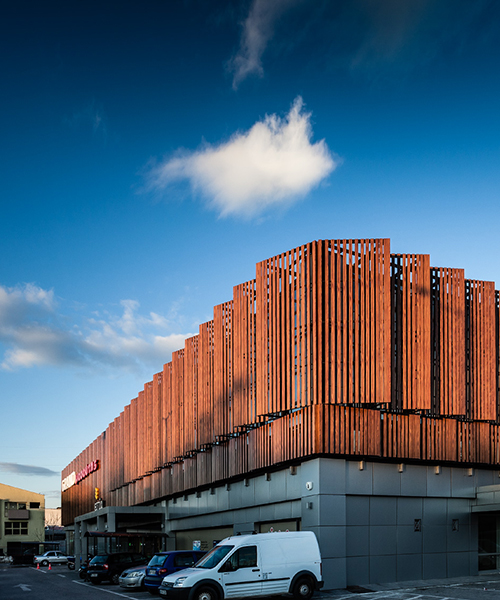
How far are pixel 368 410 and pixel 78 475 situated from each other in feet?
233

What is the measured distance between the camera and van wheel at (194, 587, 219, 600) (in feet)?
65.7

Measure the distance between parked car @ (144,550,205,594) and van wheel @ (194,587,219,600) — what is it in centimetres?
611

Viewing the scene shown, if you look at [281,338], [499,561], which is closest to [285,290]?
[281,338]

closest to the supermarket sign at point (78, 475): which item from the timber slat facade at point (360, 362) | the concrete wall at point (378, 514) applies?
the timber slat facade at point (360, 362)

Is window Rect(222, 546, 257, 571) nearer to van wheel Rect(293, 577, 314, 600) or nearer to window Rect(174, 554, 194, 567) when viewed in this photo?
van wheel Rect(293, 577, 314, 600)

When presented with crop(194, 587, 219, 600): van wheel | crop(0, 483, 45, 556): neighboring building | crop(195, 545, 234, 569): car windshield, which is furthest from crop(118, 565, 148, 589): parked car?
crop(0, 483, 45, 556): neighboring building

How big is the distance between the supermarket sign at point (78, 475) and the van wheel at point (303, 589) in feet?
195

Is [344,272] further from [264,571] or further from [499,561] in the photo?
[499,561]

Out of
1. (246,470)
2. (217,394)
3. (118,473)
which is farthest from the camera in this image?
(118,473)

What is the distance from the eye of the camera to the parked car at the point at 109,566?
33812mm

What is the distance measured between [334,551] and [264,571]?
20.3ft

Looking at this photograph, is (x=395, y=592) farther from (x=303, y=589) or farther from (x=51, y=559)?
(x=51, y=559)

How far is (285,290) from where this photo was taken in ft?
99.5

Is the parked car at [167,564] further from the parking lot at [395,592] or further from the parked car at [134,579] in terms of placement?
the parked car at [134,579]
